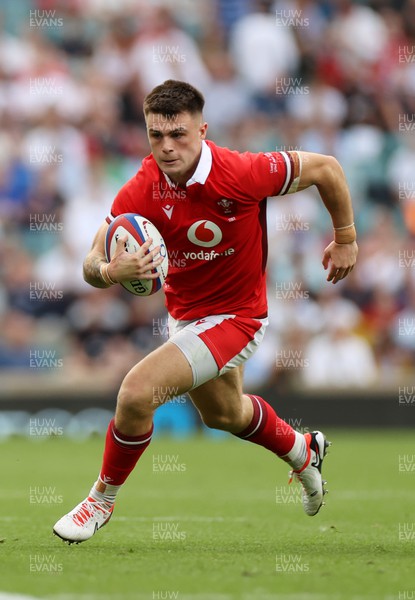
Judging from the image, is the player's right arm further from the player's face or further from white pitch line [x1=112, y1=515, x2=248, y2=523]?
white pitch line [x1=112, y1=515, x2=248, y2=523]

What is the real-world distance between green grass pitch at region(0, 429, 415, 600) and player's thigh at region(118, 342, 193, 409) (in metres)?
0.74

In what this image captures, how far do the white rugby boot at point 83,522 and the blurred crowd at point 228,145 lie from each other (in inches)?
287

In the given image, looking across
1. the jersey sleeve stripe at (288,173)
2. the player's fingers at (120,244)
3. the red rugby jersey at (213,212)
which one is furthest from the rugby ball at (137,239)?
the jersey sleeve stripe at (288,173)

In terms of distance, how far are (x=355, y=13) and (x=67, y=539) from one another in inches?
500

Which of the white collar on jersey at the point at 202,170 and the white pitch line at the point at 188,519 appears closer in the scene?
the white collar on jersey at the point at 202,170

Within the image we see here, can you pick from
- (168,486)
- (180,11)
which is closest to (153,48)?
(180,11)

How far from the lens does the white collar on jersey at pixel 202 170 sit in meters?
6.12

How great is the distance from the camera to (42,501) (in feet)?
26.7

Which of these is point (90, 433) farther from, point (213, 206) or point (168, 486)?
point (213, 206)

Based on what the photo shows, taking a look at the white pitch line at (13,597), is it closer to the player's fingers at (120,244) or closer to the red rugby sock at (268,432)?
the player's fingers at (120,244)

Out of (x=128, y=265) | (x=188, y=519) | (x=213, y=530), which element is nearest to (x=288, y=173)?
(x=128, y=265)

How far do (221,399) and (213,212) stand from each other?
104 cm

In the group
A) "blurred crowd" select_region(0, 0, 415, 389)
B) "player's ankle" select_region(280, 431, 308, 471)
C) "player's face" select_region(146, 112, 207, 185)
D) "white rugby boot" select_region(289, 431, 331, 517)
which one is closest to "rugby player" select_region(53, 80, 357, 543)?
"player's face" select_region(146, 112, 207, 185)

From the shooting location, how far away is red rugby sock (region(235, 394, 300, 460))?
22.0 feet
